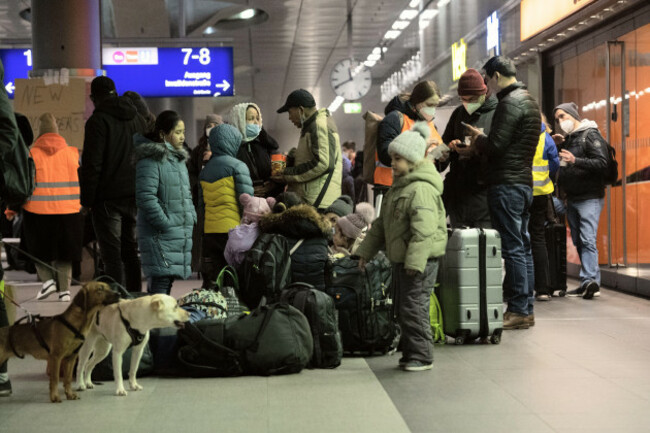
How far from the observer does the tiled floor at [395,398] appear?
4.77 meters

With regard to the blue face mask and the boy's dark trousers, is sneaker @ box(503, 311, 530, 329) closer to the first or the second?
the boy's dark trousers

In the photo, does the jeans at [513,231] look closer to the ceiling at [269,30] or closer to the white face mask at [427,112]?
the white face mask at [427,112]

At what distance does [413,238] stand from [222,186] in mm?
2090

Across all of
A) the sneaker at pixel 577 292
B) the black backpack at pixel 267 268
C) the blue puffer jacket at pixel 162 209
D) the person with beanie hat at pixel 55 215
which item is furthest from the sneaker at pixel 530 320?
the person with beanie hat at pixel 55 215

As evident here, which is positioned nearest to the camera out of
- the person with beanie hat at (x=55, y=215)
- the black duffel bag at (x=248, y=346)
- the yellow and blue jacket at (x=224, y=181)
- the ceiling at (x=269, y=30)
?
the black duffel bag at (x=248, y=346)

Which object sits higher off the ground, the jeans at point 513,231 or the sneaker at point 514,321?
the jeans at point 513,231

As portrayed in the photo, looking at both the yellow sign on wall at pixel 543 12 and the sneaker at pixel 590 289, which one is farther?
the yellow sign on wall at pixel 543 12

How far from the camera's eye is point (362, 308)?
683 centimetres

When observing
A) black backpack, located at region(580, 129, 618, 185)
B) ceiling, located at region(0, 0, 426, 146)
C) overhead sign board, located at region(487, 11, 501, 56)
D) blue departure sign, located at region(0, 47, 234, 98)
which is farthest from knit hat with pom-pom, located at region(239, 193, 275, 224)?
overhead sign board, located at region(487, 11, 501, 56)

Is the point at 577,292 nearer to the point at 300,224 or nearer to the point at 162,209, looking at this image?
the point at 300,224

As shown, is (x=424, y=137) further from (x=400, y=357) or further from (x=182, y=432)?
(x=182, y=432)

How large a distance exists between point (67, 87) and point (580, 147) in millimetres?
5108

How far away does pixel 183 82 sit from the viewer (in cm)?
1520

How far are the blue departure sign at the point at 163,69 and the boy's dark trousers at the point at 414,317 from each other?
937 cm
